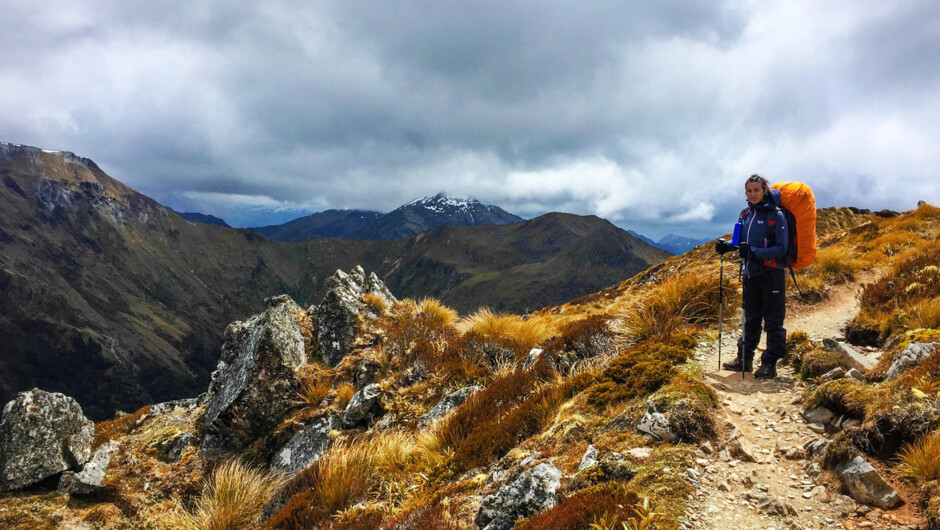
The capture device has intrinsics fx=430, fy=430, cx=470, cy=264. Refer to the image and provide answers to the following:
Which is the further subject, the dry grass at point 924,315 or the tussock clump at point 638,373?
the dry grass at point 924,315

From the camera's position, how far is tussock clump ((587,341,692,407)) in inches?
234

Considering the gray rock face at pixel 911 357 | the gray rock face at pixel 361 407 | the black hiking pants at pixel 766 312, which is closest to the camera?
the gray rock face at pixel 911 357

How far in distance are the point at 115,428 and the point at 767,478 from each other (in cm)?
1616

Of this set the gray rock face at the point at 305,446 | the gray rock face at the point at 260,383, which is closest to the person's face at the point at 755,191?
the gray rock face at the point at 305,446

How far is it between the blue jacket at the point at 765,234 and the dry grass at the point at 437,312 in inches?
322

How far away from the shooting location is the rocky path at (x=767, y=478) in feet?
11.5

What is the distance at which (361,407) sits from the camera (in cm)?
939

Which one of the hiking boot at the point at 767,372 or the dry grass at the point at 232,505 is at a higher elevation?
the hiking boot at the point at 767,372

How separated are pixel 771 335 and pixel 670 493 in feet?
15.4

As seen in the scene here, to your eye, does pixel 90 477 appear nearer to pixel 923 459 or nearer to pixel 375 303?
pixel 375 303

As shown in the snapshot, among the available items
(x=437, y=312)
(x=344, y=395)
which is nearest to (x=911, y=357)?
(x=344, y=395)

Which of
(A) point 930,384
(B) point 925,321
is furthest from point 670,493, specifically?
(B) point 925,321

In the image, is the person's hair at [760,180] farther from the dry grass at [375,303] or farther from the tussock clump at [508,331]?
the dry grass at [375,303]

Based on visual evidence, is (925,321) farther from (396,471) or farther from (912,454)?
(396,471)
